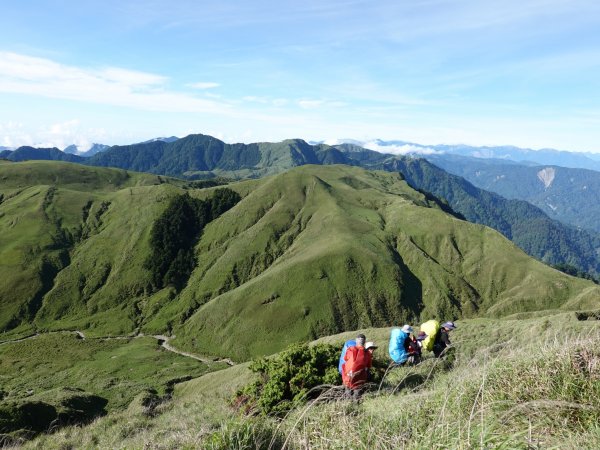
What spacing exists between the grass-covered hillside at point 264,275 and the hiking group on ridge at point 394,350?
336ft

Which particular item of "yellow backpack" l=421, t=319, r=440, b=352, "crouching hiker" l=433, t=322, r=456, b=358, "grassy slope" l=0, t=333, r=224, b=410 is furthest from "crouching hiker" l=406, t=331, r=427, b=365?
"grassy slope" l=0, t=333, r=224, b=410

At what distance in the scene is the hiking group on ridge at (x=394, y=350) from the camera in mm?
16656

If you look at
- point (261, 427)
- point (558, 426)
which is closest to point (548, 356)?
point (558, 426)

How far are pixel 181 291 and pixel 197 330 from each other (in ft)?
105

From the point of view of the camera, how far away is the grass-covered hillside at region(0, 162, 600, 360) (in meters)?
131

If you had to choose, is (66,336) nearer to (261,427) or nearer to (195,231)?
(195,231)

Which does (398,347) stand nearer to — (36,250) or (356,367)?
(356,367)

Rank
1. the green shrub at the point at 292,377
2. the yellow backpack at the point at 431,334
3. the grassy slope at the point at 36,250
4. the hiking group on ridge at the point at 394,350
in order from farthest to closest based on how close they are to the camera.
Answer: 1. the grassy slope at the point at 36,250
2. the yellow backpack at the point at 431,334
3. the green shrub at the point at 292,377
4. the hiking group on ridge at the point at 394,350

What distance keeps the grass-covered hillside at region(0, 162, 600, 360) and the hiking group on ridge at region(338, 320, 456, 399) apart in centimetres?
10248

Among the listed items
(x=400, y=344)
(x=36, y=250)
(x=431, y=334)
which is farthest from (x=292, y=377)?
(x=36, y=250)

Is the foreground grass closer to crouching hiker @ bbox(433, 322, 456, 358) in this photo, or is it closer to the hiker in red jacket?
the hiker in red jacket

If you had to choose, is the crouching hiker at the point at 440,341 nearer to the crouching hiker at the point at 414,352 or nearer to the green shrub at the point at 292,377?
the crouching hiker at the point at 414,352

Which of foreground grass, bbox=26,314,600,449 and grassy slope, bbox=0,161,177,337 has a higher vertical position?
foreground grass, bbox=26,314,600,449

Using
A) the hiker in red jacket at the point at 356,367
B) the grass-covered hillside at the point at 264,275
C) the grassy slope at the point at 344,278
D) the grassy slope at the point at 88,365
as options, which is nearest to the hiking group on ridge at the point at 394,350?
the hiker in red jacket at the point at 356,367
